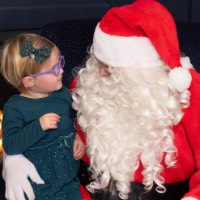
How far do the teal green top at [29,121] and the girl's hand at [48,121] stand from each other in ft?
0.04

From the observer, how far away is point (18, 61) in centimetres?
116

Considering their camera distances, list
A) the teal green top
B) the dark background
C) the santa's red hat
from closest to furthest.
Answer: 1. the santa's red hat
2. the teal green top
3. the dark background

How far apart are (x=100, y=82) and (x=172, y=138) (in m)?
0.22

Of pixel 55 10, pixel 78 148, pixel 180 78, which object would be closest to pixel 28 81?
pixel 78 148

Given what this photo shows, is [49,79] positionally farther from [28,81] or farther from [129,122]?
[129,122]

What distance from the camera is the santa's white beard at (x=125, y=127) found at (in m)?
1.12

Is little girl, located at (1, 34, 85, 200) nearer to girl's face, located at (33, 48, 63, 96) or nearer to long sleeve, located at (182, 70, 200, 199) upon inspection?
girl's face, located at (33, 48, 63, 96)

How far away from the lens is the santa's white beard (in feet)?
3.68

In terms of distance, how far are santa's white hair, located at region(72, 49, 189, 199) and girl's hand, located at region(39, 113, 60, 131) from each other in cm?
7

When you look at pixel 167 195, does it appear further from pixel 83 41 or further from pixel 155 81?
pixel 83 41

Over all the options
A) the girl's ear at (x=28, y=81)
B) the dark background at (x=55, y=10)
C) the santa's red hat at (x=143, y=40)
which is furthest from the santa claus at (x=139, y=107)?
the dark background at (x=55, y=10)

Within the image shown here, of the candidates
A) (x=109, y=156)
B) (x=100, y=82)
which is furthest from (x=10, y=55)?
(x=109, y=156)

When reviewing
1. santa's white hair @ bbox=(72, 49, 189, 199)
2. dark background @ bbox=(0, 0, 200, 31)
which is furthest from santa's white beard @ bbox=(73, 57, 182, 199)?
dark background @ bbox=(0, 0, 200, 31)

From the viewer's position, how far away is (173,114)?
1130 millimetres
